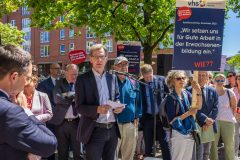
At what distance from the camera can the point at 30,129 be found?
237 cm

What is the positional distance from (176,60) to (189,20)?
1.89 feet

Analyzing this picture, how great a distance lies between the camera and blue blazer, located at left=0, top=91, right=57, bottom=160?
233 centimetres

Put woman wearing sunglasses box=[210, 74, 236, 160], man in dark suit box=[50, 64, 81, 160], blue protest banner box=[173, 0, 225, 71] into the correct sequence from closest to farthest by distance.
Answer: blue protest banner box=[173, 0, 225, 71]
man in dark suit box=[50, 64, 81, 160]
woman wearing sunglasses box=[210, 74, 236, 160]

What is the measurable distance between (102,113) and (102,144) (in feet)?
1.31

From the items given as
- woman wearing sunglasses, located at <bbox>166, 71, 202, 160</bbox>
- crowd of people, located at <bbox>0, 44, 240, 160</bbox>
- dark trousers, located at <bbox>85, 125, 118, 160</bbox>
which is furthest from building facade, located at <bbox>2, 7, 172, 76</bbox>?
dark trousers, located at <bbox>85, 125, 118, 160</bbox>

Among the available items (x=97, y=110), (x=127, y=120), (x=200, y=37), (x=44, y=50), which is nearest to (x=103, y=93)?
(x=97, y=110)

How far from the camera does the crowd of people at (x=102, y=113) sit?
2441 millimetres

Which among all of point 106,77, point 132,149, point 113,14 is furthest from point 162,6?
point 106,77

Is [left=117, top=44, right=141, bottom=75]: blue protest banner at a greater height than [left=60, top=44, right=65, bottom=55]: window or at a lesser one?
lesser

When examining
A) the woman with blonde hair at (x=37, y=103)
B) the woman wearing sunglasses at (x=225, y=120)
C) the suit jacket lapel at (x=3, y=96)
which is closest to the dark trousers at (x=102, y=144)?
the woman with blonde hair at (x=37, y=103)

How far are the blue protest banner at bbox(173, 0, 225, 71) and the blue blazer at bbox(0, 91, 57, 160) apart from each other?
3549 millimetres

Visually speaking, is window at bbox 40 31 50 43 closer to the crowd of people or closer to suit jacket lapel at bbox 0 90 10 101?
the crowd of people

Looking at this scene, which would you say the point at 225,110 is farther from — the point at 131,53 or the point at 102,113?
the point at 131,53

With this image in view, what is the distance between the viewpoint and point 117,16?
17000 millimetres
